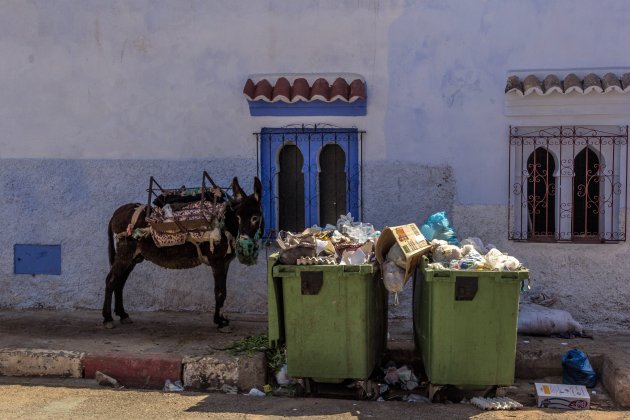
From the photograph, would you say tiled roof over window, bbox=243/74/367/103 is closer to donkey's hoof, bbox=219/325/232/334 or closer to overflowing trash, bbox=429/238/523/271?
overflowing trash, bbox=429/238/523/271

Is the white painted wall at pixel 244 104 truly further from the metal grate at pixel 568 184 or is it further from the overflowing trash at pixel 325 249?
the overflowing trash at pixel 325 249

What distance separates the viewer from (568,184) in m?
7.60

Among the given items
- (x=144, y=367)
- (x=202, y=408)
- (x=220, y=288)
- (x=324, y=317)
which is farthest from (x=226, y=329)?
(x=324, y=317)

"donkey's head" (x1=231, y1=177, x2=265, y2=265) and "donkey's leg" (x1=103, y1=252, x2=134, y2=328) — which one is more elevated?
"donkey's head" (x1=231, y1=177, x2=265, y2=265)

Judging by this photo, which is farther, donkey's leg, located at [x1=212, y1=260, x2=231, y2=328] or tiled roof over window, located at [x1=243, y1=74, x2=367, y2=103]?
tiled roof over window, located at [x1=243, y1=74, x2=367, y2=103]

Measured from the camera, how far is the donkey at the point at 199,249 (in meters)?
6.77

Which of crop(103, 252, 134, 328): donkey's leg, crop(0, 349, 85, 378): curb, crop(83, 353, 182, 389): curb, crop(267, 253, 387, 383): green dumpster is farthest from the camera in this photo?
crop(103, 252, 134, 328): donkey's leg

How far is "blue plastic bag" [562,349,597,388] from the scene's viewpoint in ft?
20.0

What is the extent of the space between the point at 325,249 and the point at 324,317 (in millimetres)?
575

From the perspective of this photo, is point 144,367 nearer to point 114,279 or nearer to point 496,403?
point 114,279

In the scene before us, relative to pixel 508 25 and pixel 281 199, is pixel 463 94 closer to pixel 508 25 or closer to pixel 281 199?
pixel 508 25

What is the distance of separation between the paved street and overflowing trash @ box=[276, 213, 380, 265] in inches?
45.6

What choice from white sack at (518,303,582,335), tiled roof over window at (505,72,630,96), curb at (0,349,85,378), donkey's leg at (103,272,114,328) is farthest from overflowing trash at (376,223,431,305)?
donkey's leg at (103,272,114,328)

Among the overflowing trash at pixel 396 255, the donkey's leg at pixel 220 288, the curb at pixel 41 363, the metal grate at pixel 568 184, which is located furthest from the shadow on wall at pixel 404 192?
the curb at pixel 41 363
